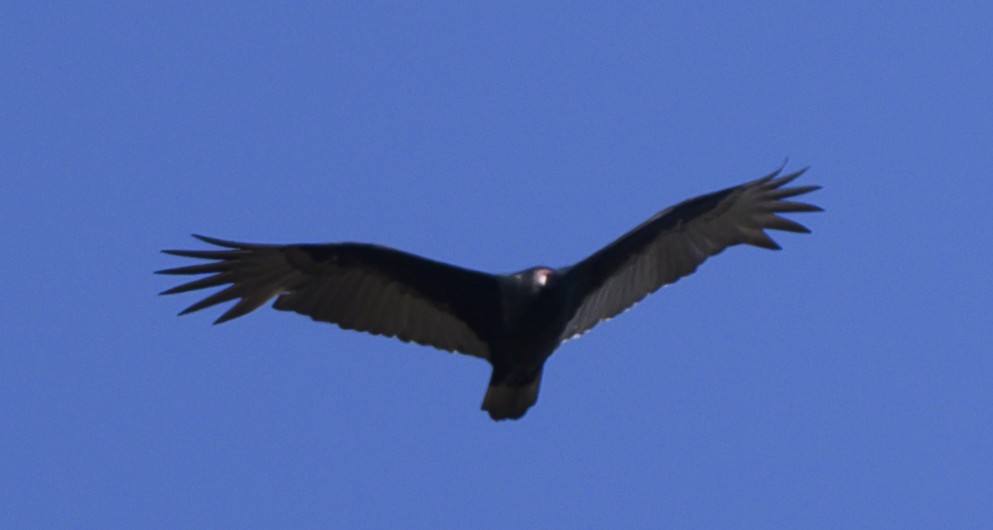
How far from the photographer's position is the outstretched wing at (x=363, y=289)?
12.6 meters

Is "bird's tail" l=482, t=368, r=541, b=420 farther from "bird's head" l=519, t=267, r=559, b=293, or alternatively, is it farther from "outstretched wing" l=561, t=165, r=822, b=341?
"bird's head" l=519, t=267, r=559, b=293

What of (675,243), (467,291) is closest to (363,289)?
(467,291)

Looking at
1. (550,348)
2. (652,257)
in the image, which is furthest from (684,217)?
(550,348)

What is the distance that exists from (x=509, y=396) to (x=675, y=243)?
69.9 inches

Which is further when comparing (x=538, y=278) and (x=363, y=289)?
(x=363, y=289)

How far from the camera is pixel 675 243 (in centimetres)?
1339

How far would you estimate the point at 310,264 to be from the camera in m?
12.7

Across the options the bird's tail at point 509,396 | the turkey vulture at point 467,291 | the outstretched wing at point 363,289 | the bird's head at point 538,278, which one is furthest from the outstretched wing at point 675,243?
the outstretched wing at point 363,289

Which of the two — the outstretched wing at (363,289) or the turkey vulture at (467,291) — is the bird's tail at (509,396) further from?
the outstretched wing at (363,289)

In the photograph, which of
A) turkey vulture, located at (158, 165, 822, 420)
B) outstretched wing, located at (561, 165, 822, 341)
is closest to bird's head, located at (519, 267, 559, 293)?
turkey vulture, located at (158, 165, 822, 420)

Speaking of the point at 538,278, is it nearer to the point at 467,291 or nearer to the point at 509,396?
the point at 467,291

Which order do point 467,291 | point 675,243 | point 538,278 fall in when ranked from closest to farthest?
point 538,278 < point 467,291 < point 675,243

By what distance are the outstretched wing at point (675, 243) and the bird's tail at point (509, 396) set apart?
450 mm

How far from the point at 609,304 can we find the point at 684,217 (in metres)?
0.93
